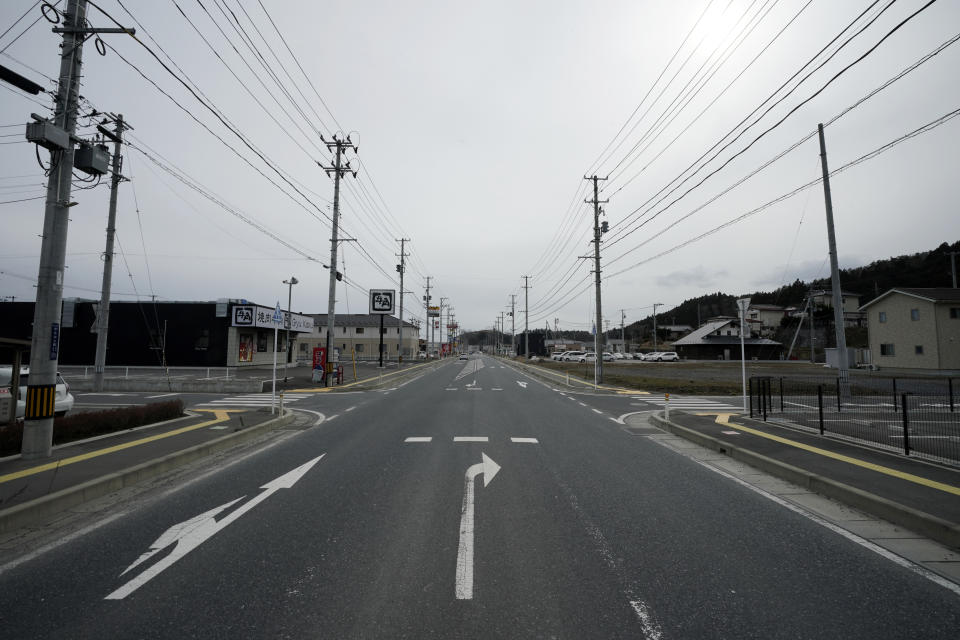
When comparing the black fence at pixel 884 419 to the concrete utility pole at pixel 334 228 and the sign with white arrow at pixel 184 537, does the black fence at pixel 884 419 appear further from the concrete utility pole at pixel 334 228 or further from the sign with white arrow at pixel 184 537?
the concrete utility pole at pixel 334 228

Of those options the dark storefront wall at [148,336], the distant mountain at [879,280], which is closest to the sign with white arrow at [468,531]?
the dark storefront wall at [148,336]

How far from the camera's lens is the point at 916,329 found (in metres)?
36.8

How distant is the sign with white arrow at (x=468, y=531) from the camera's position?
11.9 feet

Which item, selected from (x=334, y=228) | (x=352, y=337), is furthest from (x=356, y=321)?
(x=334, y=228)

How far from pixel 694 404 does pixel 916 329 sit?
111 ft

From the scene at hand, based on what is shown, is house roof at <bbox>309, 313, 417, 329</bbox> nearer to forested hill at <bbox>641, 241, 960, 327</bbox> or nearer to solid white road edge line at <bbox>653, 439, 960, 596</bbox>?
forested hill at <bbox>641, 241, 960, 327</bbox>

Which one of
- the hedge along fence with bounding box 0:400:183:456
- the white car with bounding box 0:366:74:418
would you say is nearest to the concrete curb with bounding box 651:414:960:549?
the hedge along fence with bounding box 0:400:183:456

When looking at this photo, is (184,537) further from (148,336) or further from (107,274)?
(148,336)

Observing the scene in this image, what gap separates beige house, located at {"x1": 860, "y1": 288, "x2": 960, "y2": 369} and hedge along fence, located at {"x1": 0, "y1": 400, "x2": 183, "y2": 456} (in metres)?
49.8

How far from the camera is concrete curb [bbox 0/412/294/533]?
4.98 metres

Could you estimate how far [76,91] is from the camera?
8.16m

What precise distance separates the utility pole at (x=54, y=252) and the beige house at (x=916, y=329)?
5054 centimetres

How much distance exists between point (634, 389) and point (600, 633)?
72.6 ft

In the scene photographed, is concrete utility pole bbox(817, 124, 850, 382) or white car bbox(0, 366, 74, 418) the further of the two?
concrete utility pole bbox(817, 124, 850, 382)
